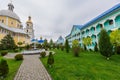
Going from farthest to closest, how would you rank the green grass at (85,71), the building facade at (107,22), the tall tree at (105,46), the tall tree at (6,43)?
1. the tall tree at (6,43)
2. the building facade at (107,22)
3. the tall tree at (105,46)
4. the green grass at (85,71)

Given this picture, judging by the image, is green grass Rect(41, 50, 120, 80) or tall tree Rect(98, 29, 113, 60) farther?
tall tree Rect(98, 29, 113, 60)

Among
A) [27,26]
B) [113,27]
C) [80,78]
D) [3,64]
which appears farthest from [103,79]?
[27,26]

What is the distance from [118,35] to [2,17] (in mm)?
46863

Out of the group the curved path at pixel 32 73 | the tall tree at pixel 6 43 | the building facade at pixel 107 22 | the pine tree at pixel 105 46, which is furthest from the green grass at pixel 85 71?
the tall tree at pixel 6 43

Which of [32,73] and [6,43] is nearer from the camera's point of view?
[32,73]

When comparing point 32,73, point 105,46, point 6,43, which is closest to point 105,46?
Result: point 105,46

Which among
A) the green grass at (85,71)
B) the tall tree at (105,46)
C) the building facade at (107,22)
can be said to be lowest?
the green grass at (85,71)

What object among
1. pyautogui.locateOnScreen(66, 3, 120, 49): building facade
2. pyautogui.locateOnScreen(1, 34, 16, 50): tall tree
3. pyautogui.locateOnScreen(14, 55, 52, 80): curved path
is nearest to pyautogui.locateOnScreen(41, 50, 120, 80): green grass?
pyautogui.locateOnScreen(14, 55, 52, 80): curved path

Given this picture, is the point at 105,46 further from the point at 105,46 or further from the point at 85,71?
the point at 85,71

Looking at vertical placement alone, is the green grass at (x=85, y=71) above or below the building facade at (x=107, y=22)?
below

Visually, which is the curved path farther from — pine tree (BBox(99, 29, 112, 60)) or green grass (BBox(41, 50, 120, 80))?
pine tree (BBox(99, 29, 112, 60))

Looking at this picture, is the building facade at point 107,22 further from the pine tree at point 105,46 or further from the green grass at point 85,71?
the green grass at point 85,71

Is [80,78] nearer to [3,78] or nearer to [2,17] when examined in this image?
[3,78]

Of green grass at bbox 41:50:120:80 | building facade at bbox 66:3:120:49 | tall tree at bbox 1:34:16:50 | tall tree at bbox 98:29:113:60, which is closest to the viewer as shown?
green grass at bbox 41:50:120:80
